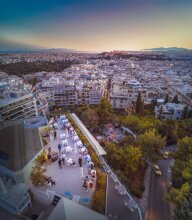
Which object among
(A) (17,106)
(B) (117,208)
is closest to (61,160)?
(B) (117,208)

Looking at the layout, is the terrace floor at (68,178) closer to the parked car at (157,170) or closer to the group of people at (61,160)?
the group of people at (61,160)

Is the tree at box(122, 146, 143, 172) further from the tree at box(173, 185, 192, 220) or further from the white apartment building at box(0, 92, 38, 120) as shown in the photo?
the white apartment building at box(0, 92, 38, 120)

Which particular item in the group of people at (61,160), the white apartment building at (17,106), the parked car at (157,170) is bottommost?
the parked car at (157,170)

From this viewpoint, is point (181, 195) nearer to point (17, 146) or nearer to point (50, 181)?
point (50, 181)

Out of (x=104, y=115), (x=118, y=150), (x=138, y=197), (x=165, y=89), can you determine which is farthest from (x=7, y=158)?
(x=165, y=89)

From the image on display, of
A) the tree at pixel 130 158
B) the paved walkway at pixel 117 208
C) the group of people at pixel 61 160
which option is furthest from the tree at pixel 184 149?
the group of people at pixel 61 160

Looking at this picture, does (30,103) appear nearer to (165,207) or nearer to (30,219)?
(30,219)

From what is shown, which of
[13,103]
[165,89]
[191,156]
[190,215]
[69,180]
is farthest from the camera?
[165,89]

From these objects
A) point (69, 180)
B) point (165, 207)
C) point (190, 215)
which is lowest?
point (165, 207)
